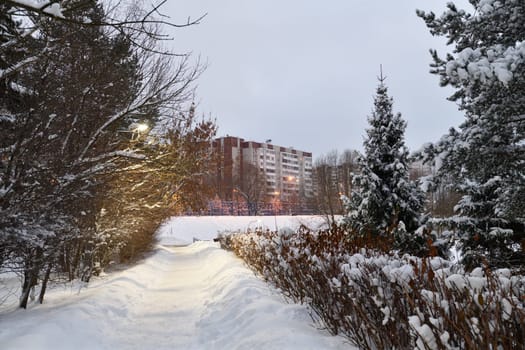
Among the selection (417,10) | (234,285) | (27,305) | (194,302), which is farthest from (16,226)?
(417,10)

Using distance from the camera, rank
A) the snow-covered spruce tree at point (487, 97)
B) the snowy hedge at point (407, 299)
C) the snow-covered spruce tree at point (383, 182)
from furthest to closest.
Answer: the snow-covered spruce tree at point (383, 182) → the snow-covered spruce tree at point (487, 97) → the snowy hedge at point (407, 299)

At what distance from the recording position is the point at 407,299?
301cm

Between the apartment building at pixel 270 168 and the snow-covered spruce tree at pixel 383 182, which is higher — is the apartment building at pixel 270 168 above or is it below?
above

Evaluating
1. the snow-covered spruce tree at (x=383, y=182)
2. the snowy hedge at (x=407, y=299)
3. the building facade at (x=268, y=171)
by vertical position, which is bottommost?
the snowy hedge at (x=407, y=299)

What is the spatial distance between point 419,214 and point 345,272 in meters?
7.89

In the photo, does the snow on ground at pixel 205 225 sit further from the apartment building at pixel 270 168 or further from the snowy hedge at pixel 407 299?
the apartment building at pixel 270 168

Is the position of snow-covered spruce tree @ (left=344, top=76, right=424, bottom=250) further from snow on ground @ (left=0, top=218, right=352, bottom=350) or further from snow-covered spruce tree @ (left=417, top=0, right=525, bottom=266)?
snow on ground @ (left=0, top=218, right=352, bottom=350)

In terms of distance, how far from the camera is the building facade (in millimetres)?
78562

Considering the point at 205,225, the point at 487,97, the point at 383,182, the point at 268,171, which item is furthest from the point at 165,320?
the point at 268,171

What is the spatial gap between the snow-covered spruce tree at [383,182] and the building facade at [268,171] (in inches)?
2482

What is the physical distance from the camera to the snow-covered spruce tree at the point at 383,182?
10.8 metres

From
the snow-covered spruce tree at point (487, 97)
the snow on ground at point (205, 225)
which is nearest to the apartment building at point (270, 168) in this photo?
the snow on ground at point (205, 225)

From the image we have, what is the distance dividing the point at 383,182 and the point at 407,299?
8.54 meters

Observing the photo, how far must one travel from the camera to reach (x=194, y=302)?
8078 mm
